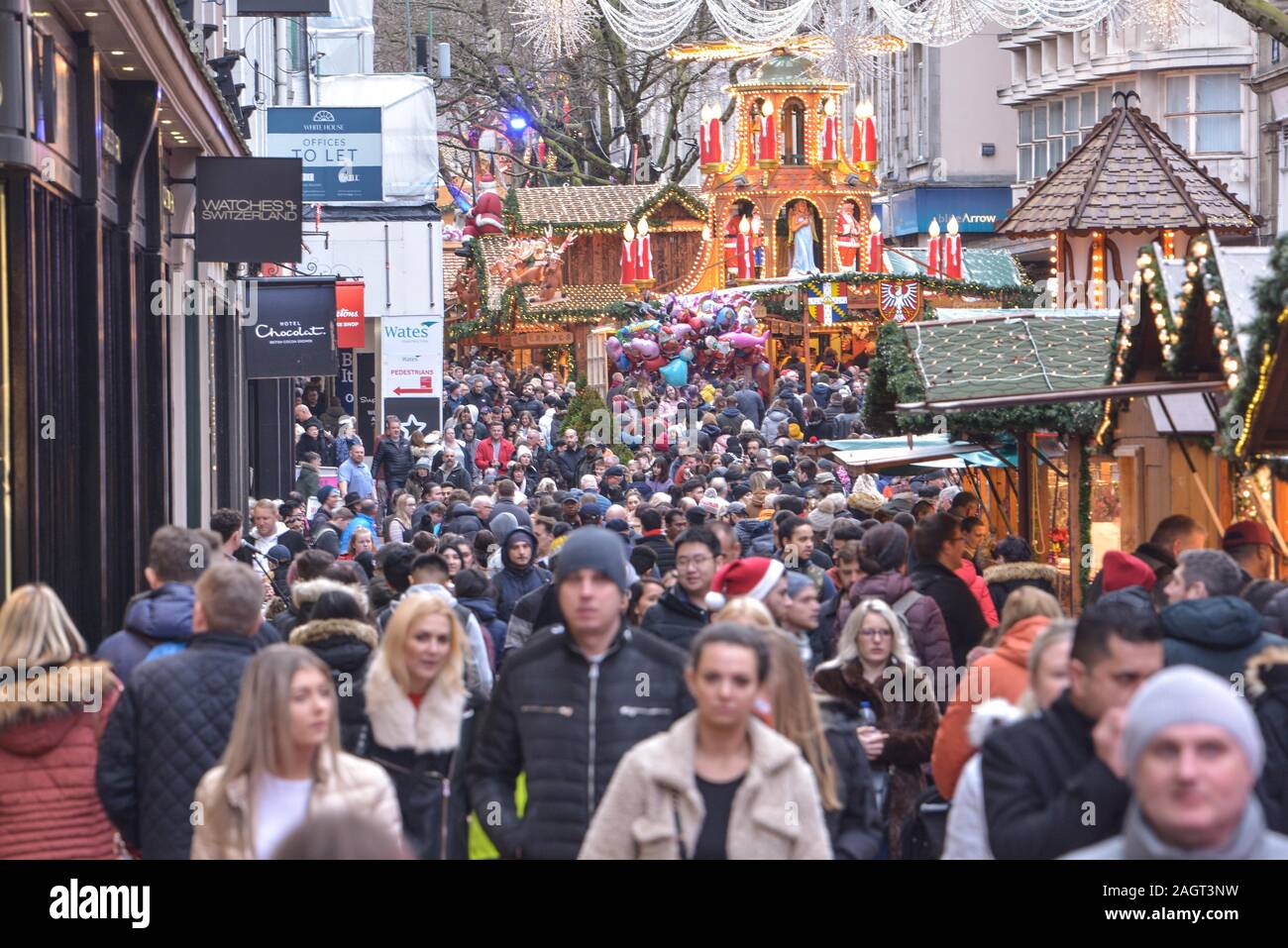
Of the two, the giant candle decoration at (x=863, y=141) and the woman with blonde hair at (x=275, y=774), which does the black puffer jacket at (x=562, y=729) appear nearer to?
the woman with blonde hair at (x=275, y=774)

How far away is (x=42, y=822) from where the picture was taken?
21.5 feet

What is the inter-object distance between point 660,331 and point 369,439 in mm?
6590

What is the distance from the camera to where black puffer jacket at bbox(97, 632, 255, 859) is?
256 inches

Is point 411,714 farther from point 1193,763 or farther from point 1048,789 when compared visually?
point 1193,763

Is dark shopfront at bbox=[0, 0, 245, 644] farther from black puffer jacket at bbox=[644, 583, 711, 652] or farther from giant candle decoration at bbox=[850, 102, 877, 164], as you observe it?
giant candle decoration at bbox=[850, 102, 877, 164]

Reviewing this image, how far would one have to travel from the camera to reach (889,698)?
8.05 meters

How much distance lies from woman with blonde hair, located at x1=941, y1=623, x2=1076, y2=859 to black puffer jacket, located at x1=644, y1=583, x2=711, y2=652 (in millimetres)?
2681

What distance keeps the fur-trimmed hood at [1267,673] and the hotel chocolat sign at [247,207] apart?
11.5 meters

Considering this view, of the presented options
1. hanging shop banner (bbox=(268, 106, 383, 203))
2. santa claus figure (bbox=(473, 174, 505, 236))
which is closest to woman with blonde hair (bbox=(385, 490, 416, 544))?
hanging shop banner (bbox=(268, 106, 383, 203))

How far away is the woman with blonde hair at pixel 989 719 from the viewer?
5359 millimetres

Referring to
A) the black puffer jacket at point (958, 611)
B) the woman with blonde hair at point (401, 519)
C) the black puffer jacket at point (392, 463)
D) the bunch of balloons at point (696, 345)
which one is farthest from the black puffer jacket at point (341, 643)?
the bunch of balloons at point (696, 345)

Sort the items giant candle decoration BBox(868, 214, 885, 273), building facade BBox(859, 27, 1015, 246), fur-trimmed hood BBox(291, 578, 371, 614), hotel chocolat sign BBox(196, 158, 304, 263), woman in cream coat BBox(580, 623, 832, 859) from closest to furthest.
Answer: woman in cream coat BBox(580, 623, 832, 859) < fur-trimmed hood BBox(291, 578, 371, 614) < hotel chocolat sign BBox(196, 158, 304, 263) < giant candle decoration BBox(868, 214, 885, 273) < building facade BBox(859, 27, 1015, 246)

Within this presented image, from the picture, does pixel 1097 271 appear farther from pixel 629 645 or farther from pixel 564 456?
pixel 629 645

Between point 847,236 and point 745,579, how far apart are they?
4192cm
